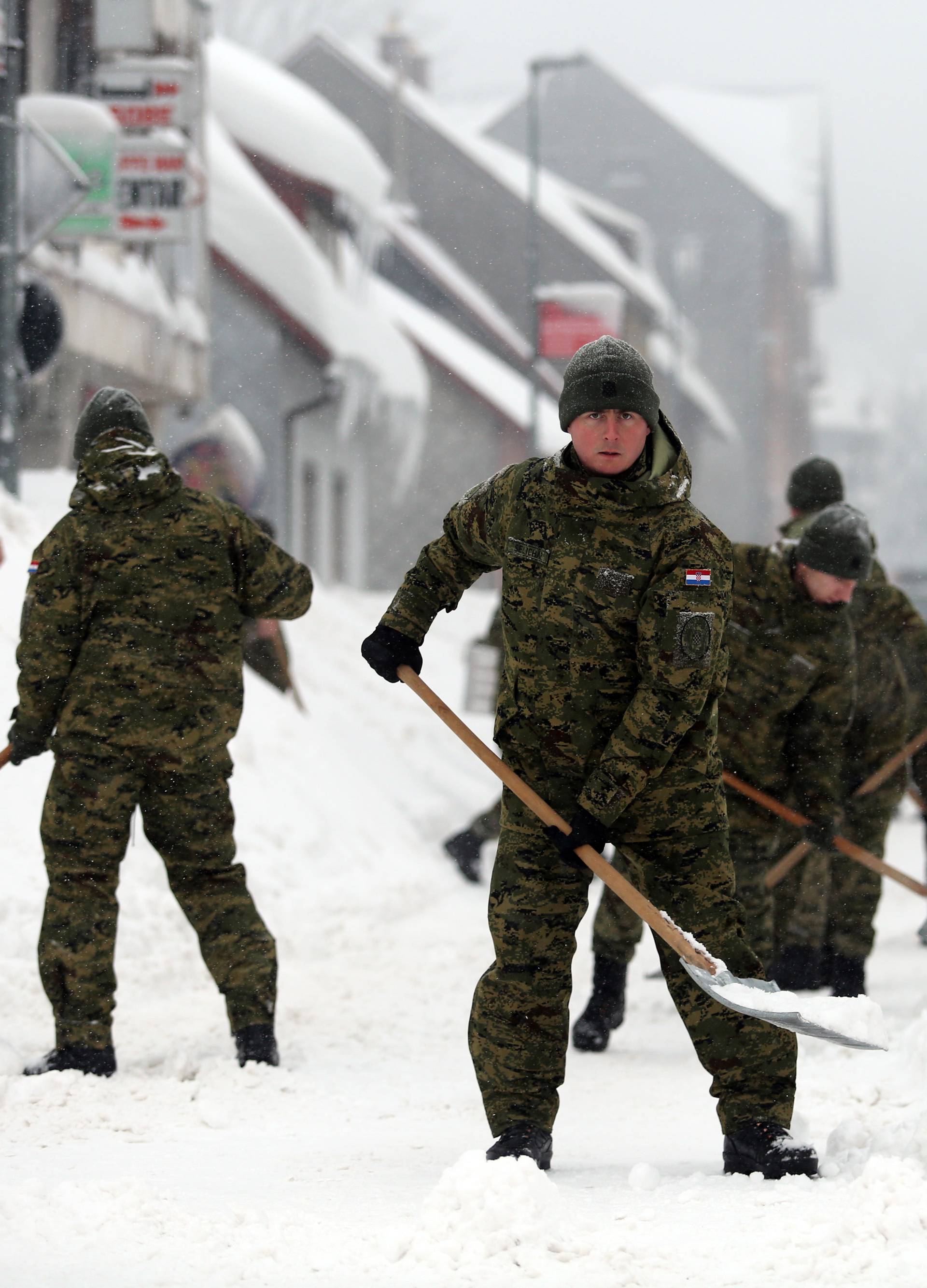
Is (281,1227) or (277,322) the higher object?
(281,1227)

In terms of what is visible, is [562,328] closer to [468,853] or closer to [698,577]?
[468,853]

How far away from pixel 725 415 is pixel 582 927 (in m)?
38.8

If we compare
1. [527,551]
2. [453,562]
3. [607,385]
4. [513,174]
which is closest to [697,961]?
[527,551]

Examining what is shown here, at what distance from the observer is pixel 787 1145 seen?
11.9ft

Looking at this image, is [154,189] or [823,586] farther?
[154,189]

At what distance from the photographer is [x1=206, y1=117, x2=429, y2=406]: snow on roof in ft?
66.3

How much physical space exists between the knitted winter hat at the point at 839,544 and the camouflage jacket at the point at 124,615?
171cm

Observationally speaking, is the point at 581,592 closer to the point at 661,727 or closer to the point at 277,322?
the point at 661,727

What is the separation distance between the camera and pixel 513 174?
34.7 metres

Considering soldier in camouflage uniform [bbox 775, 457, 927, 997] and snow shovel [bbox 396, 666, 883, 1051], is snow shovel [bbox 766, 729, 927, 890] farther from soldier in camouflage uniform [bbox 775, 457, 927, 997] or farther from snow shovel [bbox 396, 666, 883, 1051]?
snow shovel [bbox 396, 666, 883, 1051]

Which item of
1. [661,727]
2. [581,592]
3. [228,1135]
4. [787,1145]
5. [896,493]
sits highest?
[581,592]

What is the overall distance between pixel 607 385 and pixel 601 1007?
247 cm

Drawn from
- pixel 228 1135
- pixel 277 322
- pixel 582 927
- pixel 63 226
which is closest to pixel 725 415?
pixel 277 322

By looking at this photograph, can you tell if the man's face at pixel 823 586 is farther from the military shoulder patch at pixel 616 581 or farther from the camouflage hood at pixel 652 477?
the military shoulder patch at pixel 616 581
